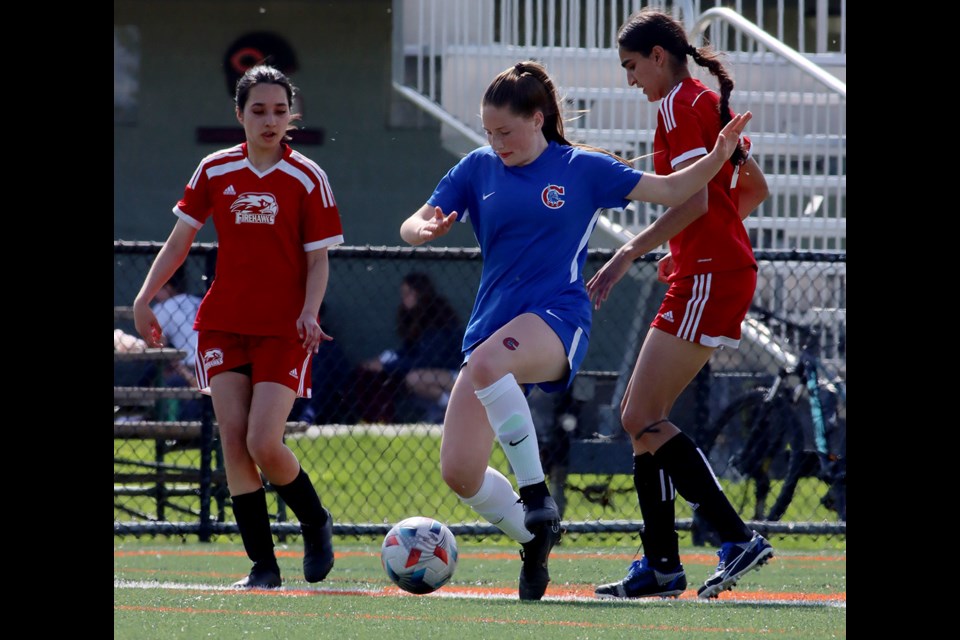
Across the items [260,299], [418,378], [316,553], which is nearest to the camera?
[260,299]

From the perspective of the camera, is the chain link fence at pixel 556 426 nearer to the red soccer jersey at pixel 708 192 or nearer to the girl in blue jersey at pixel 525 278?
the red soccer jersey at pixel 708 192

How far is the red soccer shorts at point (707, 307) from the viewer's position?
5199 millimetres

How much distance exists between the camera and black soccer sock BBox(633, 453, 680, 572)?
5332 millimetres

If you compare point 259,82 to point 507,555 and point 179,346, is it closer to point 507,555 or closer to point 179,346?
point 507,555

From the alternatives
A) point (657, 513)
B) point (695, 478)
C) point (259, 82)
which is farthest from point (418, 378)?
point (695, 478)

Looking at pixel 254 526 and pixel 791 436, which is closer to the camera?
pixel 254 526

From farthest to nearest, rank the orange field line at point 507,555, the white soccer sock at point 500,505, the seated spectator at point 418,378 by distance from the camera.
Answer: the seated spectator at point 418,378 → the orange field line at point 507,555 → the white soccer sock at point 500,505

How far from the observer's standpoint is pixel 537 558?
4918mm

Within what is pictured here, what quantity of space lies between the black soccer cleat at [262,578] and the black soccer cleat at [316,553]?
130mm

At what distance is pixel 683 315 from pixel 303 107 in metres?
12.0

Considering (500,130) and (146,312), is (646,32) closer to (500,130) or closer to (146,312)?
A: (500,130)

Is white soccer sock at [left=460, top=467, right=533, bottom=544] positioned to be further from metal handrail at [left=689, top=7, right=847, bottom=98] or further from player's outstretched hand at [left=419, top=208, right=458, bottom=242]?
metal handrail at [left=689, top=7, right=847, bottom=98]

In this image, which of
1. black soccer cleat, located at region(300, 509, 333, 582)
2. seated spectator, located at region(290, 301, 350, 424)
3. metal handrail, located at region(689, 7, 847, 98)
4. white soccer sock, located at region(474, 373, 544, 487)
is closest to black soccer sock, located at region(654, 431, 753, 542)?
white soccer sock, located at region(474, 373, 544, 487)

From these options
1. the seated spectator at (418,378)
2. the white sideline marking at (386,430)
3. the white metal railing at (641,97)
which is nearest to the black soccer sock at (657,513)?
the white sideline marking at (386,430)
